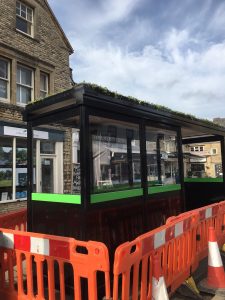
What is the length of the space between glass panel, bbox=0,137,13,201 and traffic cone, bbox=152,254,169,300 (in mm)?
10244

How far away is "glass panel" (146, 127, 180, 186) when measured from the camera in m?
5.56

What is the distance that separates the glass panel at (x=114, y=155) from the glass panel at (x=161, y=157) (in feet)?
1.24

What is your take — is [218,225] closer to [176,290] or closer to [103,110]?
[176,290]

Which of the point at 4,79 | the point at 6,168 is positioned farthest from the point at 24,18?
the point at 6,168

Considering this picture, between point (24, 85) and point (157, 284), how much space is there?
12.2 metres

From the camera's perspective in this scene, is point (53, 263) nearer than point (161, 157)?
Yes

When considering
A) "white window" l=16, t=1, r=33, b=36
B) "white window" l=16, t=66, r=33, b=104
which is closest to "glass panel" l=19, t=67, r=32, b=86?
"white window" l=16, t=66, r=33, b=104

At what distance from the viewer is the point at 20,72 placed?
14.2m

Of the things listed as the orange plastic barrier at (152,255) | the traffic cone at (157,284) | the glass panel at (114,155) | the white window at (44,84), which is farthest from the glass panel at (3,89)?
the traffic cone at (157,284)

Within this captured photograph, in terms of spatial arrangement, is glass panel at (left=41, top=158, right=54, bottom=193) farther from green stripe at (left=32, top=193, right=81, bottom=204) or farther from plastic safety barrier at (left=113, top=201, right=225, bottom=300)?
plastic safety barrier at (left=113, top=201, right=225, bottom=300)

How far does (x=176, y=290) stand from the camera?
458 cm

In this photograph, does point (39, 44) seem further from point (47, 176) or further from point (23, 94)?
point (47, 176)

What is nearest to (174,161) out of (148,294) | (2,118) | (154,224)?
(154,224)

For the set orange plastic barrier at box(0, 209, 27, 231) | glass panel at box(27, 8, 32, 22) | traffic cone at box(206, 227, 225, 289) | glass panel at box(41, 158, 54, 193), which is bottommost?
traffic cone at box(206, 227, 225, 289)
